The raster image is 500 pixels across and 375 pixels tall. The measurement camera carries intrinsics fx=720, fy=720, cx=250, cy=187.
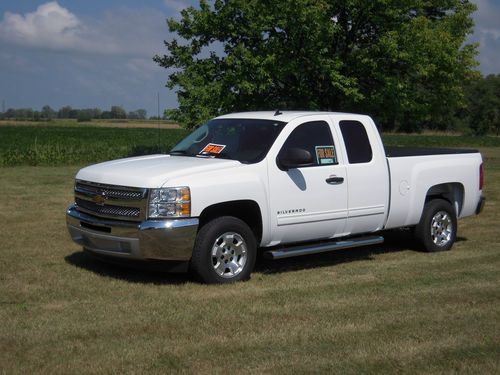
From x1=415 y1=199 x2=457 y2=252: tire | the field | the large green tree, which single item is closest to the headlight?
the field

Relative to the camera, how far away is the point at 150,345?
17.8 feet

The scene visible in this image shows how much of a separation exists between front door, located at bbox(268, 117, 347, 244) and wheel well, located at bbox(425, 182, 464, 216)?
6.28 feet

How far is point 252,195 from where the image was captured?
7656mm

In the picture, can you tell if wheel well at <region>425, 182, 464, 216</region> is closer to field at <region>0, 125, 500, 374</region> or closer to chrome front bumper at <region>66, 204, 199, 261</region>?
field at <region>0, 125, 500, 374</region>

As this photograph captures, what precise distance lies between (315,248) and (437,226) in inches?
100

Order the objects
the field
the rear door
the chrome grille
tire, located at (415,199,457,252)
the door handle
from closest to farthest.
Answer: the field → the chrome grille → the door handle → the rear door → tire, located at (415,199,457,252)

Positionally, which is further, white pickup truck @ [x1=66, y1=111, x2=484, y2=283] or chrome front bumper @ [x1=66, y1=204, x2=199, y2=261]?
white pickup truck @ [x1=66, y1=111, x2=484, y2=283]

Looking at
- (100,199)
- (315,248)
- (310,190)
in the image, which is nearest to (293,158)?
(310,190)

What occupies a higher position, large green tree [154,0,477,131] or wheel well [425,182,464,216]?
large green tree [154,0,477,131]

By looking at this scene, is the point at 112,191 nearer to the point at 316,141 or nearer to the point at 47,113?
the point at 316,141

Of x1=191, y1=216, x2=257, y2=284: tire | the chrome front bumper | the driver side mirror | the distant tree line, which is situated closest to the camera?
the chrome front bumper

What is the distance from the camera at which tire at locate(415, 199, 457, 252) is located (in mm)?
9793

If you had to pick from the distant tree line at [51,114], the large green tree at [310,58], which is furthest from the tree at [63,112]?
the large green tree at [310,58]

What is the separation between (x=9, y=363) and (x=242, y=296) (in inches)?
103
